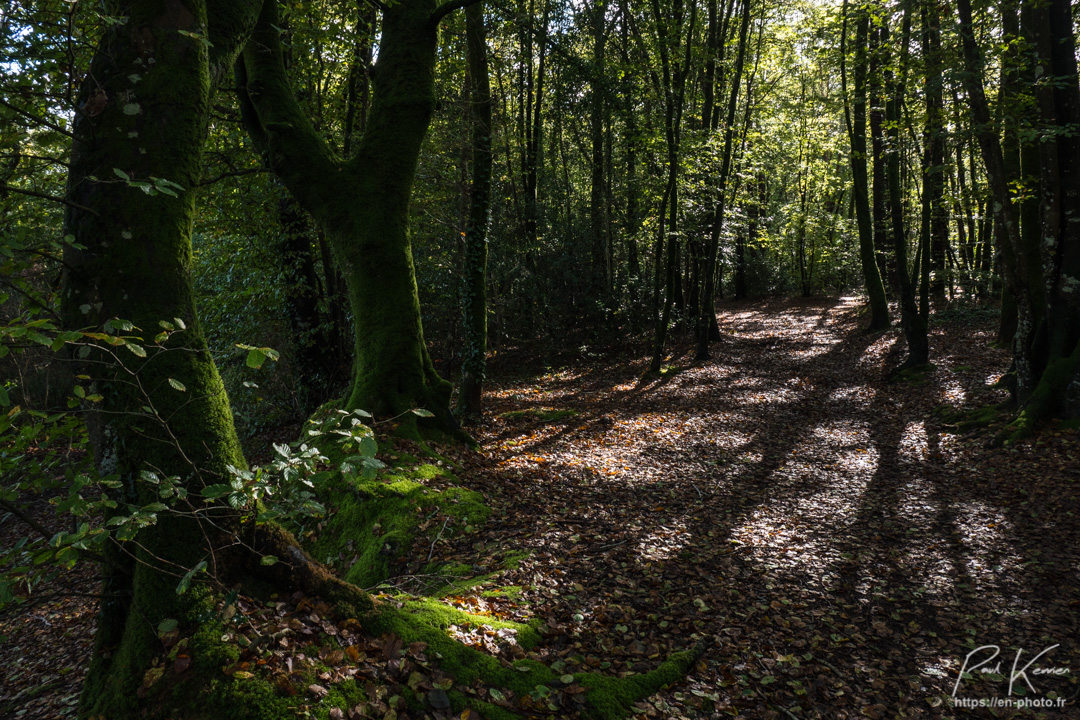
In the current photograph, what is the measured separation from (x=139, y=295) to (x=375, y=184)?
5.44m

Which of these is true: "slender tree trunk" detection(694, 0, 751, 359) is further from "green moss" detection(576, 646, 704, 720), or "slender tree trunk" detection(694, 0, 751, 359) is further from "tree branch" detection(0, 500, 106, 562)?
"tree branch" detection(0, 500, 106, 562)

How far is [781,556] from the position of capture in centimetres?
591

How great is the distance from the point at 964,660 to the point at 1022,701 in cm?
44

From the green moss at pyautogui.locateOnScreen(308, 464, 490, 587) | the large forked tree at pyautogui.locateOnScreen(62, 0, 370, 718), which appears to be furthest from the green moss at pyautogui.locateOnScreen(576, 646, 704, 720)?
the green moss at pyautogui.locateOnScreen(308, 464, 490, 587)

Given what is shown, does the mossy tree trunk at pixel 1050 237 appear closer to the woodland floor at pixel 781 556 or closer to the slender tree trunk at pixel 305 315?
the woodland floor at pixel 781 556

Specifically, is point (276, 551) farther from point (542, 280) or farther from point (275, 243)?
point (542, 280)

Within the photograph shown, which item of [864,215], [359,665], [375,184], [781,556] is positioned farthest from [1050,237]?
[359,665]

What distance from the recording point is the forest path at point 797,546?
13.5 ft

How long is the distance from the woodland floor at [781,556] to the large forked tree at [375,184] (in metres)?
1.70

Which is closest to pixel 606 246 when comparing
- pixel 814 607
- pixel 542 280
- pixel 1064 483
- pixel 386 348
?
pixel 542 280

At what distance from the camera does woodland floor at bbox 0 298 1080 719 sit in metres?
4.08

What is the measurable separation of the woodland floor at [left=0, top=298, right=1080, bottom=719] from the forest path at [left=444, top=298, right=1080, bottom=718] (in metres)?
0.02

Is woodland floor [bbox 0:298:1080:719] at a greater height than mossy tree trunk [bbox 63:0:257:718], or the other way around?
mossy tree trunk [bbox 63:0:257:718]

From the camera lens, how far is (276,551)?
3066 mm
